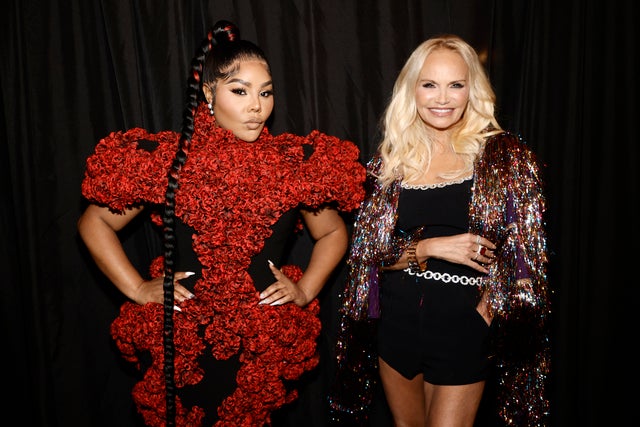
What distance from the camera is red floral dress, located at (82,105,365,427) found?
1.89m

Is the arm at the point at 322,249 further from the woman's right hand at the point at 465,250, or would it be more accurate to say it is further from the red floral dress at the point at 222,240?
the woman's right hand at the point at 465,250

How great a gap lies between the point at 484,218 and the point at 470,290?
0.29 meters

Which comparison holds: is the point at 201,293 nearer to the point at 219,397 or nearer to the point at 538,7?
the point at 219,397

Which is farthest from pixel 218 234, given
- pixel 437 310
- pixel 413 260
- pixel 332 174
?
pixel 437 310

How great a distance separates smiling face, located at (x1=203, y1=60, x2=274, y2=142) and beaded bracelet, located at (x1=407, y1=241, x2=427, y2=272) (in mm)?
770

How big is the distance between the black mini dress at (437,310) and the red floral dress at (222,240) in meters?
0.38

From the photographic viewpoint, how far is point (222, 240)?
74.0 inches

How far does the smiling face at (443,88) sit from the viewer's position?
2.11m

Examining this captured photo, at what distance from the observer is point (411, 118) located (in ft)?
7.55

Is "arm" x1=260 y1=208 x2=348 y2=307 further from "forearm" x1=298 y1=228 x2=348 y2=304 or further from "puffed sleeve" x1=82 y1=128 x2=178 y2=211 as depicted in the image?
"puffed sleeve" x1=82 y1=128 x2=178 y2=211

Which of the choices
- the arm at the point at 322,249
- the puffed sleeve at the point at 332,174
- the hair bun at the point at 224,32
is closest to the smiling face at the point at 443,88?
the puffed sleeve at the point at 332,174

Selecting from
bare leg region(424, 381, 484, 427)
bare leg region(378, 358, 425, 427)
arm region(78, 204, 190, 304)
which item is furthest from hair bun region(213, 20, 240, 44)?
bare leg region(424, 381, 484, 427)

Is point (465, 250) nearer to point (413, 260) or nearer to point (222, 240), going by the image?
point (413, 260)

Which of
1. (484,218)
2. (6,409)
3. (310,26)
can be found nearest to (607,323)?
(484,218)
